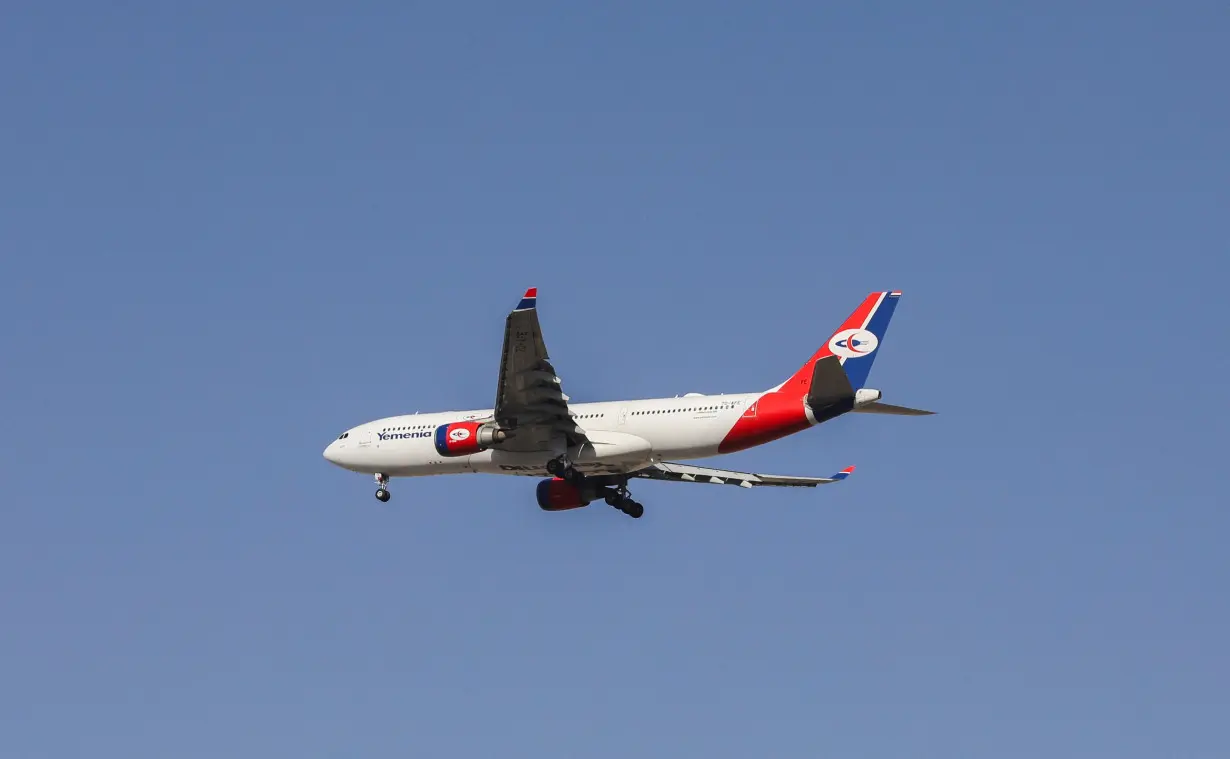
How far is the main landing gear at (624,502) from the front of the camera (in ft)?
181

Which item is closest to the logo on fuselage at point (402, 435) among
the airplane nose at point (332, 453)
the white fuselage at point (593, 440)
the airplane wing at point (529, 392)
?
the white fuselage at point (593, 440)

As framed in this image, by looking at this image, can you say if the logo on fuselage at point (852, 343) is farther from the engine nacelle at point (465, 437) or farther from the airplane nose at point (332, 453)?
the airplane nose at point (332, 453)

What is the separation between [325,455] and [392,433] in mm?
3408

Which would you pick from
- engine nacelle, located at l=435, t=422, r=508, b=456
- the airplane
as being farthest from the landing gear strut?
engine nacelle, located at l=435, t=422, r=508, b=456

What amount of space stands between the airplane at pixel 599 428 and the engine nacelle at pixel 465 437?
0.04 m

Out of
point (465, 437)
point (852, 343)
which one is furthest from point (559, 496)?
point (852, 343)

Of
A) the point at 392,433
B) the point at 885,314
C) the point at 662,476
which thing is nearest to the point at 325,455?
the point at 392,433

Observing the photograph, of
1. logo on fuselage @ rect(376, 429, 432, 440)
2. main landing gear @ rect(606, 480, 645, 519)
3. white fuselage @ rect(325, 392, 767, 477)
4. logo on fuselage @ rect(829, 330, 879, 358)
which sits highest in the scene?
logo on fuselage @ rect(829, 330, 879, 358)

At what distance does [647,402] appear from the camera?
50.4 meters

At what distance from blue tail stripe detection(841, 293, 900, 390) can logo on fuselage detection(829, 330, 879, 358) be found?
0.12 meters

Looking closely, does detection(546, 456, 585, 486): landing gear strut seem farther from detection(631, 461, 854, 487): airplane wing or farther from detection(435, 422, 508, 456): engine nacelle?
detection(631, 461, 854, 487): airplane wing

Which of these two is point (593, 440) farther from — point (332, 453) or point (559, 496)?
point (332, 453)

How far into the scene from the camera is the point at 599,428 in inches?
2008

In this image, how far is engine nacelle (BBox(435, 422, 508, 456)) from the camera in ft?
166
